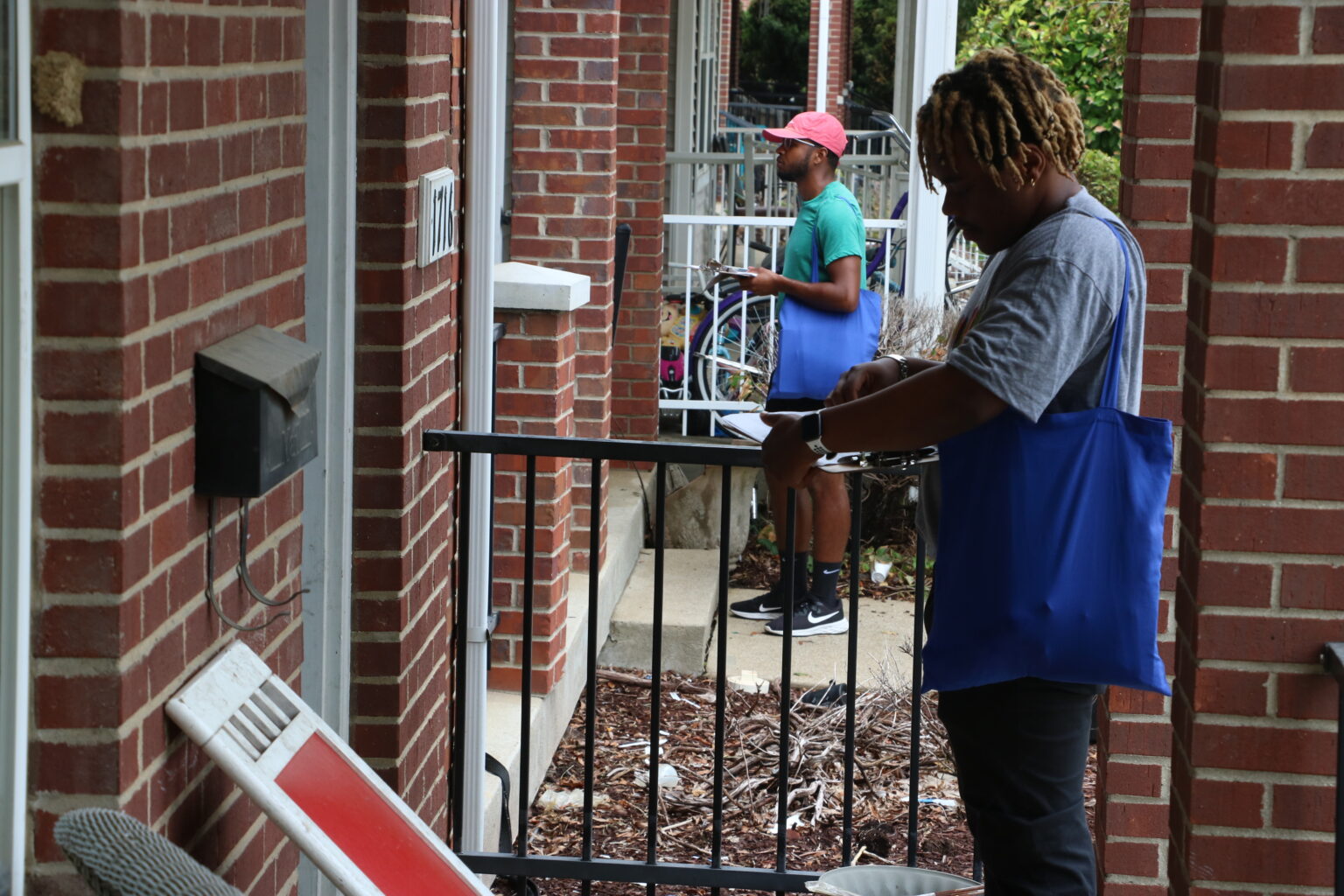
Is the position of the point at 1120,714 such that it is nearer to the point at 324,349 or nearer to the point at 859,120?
the point at 324,349

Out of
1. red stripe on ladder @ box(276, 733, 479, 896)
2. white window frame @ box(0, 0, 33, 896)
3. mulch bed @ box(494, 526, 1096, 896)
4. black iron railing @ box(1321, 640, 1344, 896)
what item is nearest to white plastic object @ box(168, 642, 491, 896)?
red stripe on ladder @ box(276, 733, 479, 896)

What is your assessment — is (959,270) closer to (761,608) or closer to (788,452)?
(761,608)

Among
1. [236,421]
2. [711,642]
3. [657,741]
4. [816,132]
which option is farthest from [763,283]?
[236,421]

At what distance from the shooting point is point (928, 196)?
8125 mm

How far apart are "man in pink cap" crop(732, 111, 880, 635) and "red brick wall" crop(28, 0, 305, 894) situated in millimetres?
3925

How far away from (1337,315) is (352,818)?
68.8 inches

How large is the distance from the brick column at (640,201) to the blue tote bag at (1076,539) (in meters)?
5.57

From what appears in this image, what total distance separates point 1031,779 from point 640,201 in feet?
18.8

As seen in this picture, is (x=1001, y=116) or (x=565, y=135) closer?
(x=1001, y=116)

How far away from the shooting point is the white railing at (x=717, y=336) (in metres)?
8.80

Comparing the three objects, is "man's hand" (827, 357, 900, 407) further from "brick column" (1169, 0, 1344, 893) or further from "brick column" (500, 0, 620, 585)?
"brick column" (500, 0, 620, 585)

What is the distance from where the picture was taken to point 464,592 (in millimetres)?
4062

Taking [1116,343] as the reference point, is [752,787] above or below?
below

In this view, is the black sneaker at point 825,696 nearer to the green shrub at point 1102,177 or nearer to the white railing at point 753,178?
the white railing at point 753,178
